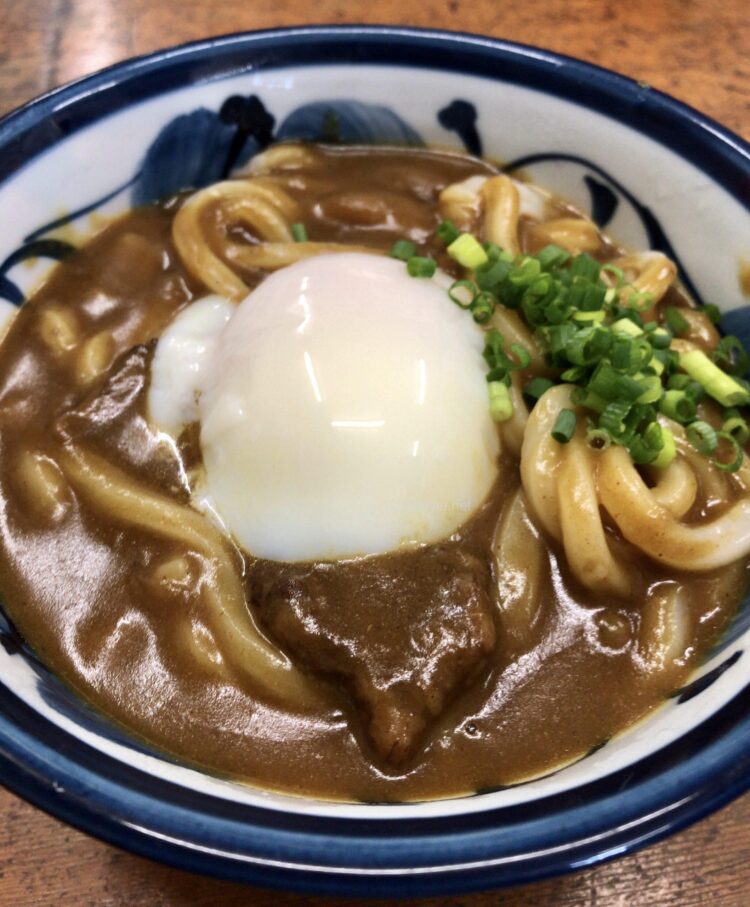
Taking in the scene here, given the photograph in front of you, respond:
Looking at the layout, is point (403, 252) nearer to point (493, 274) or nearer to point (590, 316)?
point (493, 274)

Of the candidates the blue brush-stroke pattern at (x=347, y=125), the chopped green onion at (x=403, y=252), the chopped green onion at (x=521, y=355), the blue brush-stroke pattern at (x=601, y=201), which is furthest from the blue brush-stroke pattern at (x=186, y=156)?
the chopped green onion at (x=521, y=355)

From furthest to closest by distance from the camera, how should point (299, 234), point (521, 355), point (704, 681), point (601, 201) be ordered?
1. point (601, 201)
2. point (299, 234)
3. point (521, 355)
4. point (704, 681)

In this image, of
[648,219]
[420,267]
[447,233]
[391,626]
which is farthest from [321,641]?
[648,219]

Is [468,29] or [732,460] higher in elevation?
[468,29]

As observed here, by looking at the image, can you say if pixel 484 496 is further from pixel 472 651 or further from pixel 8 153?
pixel 8 153

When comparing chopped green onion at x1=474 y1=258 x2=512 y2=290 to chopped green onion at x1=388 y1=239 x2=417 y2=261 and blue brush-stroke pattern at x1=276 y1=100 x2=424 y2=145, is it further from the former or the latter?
blue brush-stroke pattern at x1=276 y1=100 x2=424 y2=145

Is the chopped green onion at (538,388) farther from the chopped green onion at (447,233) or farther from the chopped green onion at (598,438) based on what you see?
the chopped green onion at (447,233)
